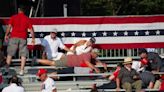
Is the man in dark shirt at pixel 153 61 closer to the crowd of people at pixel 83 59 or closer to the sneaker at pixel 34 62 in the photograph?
the crowd of people at pixel 83 59

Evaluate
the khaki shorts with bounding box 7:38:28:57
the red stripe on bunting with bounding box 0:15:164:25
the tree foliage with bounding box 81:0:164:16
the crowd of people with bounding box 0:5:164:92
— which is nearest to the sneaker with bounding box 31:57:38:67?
the crowd of people with bounding box 0:5:164:92

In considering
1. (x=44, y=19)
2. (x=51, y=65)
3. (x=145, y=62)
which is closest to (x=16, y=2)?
(x=44, y=19)

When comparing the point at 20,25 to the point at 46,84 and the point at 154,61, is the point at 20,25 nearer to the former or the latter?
the point at 46,84

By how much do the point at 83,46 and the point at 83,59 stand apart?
0.62 metres

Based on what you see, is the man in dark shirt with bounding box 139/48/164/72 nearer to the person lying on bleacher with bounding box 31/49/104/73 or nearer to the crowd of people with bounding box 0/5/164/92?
the crowd of people with bounding box 0/5/164/92

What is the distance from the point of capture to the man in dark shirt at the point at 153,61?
52.3 feet

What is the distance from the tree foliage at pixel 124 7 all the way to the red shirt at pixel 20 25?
29401 mm

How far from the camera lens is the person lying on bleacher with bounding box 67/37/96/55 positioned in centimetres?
1602

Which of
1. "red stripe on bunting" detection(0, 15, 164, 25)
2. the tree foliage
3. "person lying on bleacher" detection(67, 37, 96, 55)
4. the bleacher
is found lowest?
the tree foliage

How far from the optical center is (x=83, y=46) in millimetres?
16281

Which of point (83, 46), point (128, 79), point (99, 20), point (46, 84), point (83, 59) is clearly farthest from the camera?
point (99, 20)

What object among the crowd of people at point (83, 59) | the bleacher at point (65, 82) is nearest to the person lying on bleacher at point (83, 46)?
the crowd of people at point (83, 59)

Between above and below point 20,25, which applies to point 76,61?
below

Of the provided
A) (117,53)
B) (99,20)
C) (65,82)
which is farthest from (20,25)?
(117,53)
